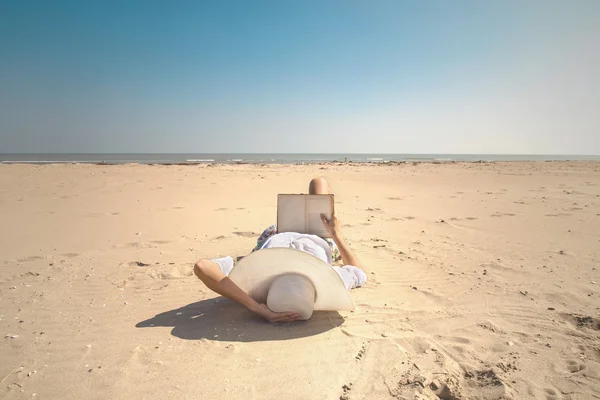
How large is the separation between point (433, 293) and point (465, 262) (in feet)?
4.05

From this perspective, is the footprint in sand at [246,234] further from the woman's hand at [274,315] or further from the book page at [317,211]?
the woman's hand at [274,315]

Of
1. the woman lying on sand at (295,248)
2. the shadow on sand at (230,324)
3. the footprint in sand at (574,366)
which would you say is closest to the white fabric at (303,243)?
the woman lying on sand at (295,248)

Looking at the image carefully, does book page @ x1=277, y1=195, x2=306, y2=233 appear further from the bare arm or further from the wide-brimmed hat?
the wide-brimmed hat

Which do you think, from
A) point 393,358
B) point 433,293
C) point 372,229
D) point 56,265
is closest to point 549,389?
point 393,358

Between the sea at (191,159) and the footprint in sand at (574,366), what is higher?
the sea at (191,159)

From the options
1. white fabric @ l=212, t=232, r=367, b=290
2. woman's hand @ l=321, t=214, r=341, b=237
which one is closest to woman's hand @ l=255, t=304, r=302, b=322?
white fabric @ l=212, t=232, r=367, b=290

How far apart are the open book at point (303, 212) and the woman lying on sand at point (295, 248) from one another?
0.09 m

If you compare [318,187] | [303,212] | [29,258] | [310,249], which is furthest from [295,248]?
[29,258]

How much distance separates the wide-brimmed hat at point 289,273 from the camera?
2387 millimetres

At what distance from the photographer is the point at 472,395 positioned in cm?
187

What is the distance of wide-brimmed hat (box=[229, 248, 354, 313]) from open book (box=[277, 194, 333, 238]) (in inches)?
41.4

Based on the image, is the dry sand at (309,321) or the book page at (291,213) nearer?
the dry sand at (309,321)

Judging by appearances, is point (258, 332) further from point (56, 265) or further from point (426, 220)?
point (426, 220)

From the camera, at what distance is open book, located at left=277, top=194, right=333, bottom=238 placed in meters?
3.56
